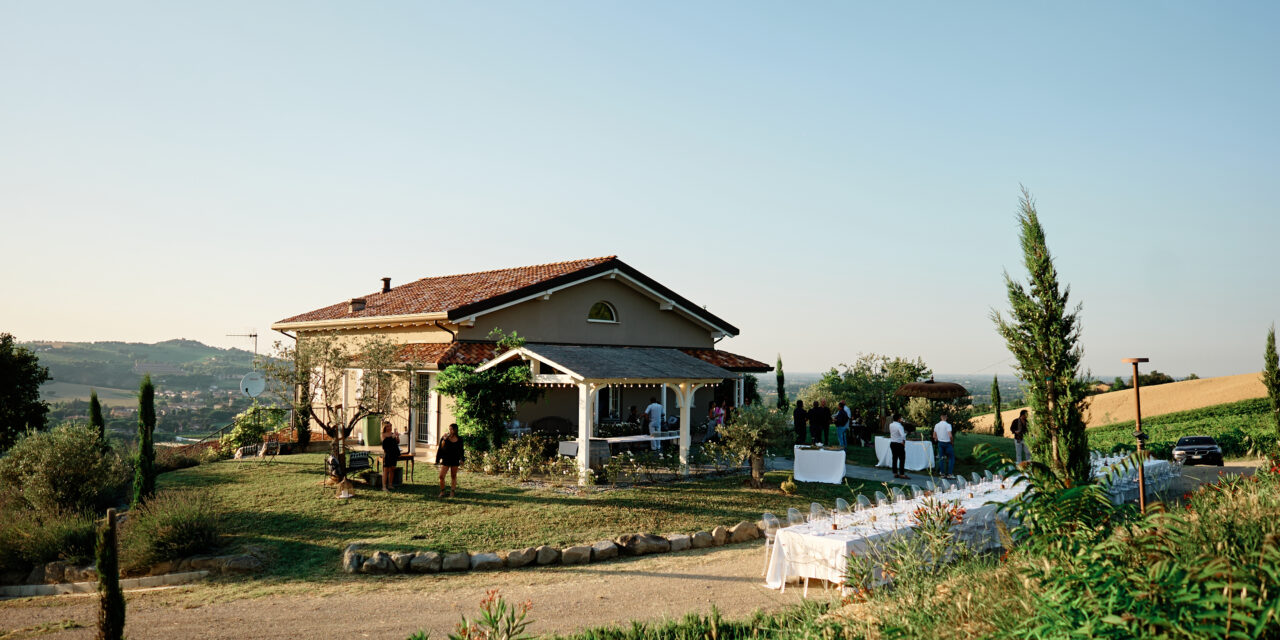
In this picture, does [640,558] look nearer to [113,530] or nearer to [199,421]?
[113,530]

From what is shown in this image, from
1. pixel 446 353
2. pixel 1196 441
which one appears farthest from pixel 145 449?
pixel 1196 441

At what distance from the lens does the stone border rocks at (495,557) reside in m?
9.93

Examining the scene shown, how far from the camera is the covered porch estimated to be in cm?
1498

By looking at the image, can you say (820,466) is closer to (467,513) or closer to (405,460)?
(467,513)

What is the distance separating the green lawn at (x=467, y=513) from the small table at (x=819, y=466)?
0.36m

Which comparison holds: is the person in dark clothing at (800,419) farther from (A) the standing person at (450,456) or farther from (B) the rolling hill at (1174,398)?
(B) the rolling hill at (1174,398)

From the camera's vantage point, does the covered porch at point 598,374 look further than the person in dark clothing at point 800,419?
No

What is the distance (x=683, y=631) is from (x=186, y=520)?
8.94m

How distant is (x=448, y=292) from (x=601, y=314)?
5.28 metres

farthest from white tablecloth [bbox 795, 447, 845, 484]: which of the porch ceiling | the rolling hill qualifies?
the rolling hill

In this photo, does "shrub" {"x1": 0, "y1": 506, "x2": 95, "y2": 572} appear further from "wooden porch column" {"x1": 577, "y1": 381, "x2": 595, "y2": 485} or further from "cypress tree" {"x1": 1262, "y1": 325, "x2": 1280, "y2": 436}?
"cypress tree" {"x1": 1262, "y1": 325, "x2": 1280, "y2": 436}

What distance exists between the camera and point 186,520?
1088 centimetres

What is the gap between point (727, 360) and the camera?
24562 mm

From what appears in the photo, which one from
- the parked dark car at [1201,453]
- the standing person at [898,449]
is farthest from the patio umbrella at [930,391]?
the parked dark car at [1201,453]
